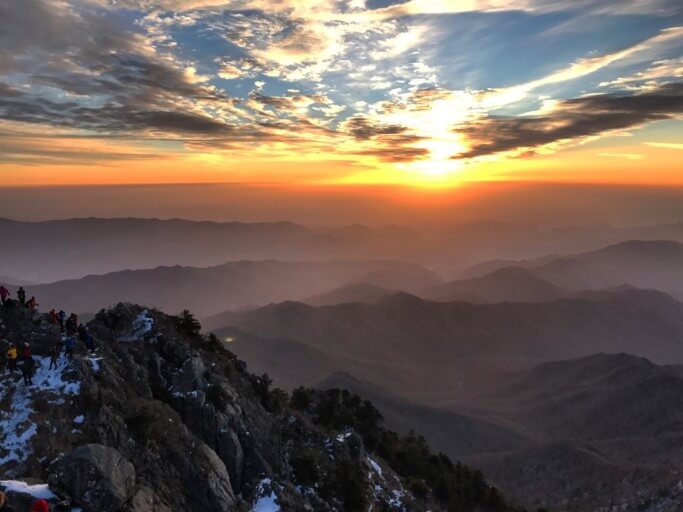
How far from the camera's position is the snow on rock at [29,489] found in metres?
16.9

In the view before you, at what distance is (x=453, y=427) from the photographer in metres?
125

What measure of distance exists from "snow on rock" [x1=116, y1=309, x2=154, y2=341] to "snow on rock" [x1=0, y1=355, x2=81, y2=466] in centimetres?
864

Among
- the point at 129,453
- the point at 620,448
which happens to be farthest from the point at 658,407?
the point at 129,453

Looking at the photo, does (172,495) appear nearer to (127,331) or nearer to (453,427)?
(127,331)

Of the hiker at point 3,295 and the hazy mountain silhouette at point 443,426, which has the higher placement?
the hiker at point 3,295

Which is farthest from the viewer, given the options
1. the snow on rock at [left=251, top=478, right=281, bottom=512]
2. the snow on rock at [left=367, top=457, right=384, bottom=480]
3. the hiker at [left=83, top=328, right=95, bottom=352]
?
the snow on rock at [left=367, top=457, right=384, bottom=480]

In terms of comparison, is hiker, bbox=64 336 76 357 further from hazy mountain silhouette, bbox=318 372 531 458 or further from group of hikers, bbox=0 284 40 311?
hazy mountain silhouette, bbox=318 372 531 458

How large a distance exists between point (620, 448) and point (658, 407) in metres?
30.3

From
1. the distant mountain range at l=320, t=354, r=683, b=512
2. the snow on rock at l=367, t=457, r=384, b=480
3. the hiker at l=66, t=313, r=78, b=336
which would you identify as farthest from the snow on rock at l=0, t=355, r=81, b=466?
the distant mountain range at l=320, t=354, r=683, b=512

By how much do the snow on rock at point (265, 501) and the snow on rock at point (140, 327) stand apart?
15.8m

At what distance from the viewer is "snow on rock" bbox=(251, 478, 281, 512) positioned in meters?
28.0

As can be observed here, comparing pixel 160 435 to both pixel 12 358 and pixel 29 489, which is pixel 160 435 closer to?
pixel 29 489

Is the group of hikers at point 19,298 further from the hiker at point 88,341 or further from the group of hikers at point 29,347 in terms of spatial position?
the hiker at point 88,341

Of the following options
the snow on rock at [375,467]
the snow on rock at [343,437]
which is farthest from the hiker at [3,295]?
the snow on rock at [375,467]
